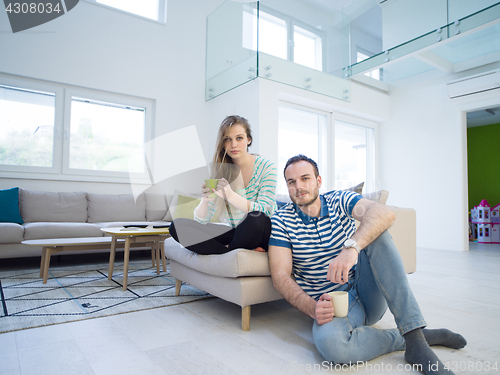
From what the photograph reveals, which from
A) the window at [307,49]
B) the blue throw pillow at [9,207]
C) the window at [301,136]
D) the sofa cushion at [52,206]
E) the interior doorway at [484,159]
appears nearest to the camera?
the blue throw pillow at [9,207]

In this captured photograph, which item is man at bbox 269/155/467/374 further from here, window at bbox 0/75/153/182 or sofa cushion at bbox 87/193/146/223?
window at bbox 0/75/153/182

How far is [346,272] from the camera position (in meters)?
1.10

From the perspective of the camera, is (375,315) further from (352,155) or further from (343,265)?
(352,155)

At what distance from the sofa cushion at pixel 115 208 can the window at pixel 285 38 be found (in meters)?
2.31

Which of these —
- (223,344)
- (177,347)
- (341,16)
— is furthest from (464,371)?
(341,16)

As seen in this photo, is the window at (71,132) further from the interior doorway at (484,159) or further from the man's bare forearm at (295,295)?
the interior doorway at (484,159)

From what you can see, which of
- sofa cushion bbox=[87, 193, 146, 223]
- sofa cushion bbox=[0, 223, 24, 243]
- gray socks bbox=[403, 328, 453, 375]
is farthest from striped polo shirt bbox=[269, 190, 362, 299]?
sofa cushion bbox=[87, 193, 146, 223]

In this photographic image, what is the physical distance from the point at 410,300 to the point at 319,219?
44 cm

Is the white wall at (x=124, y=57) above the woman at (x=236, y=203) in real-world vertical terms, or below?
above

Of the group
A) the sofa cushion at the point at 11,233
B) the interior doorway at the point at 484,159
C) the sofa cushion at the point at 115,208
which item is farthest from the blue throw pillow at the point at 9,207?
the interior doorway at the point at 484,159

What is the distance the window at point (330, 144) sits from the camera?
4.60 meters

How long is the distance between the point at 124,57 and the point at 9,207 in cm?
224

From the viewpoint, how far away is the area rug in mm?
1687

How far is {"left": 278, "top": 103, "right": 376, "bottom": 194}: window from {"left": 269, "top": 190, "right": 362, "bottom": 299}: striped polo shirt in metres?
2.97
